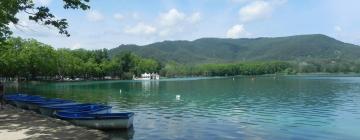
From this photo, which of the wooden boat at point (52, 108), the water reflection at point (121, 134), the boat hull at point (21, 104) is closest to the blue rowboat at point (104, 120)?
the water reflection at point (121, 134)

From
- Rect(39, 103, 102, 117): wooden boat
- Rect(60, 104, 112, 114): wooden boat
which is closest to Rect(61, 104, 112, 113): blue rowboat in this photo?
Rect(60, 104, 112, 114): wooden boat

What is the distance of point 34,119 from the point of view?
34.2 metres

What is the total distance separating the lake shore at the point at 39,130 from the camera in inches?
1017

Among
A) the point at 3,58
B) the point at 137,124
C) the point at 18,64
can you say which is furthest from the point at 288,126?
the point at 18,64

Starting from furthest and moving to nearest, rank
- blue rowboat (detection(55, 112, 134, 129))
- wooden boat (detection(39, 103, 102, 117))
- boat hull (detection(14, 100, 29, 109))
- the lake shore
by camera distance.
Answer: boat hull (detection(14, 100, 29, 109))
wooden boat (detection(39, 103, 102, 117))
blue rowboat (detection(55, 112, 134, 129))
the lake shore

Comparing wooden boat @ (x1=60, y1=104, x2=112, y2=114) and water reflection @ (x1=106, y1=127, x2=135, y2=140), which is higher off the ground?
wooden boat @ (x1=60, y1=104, x2=112, y2=114)

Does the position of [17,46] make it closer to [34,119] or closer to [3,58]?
[3,58]

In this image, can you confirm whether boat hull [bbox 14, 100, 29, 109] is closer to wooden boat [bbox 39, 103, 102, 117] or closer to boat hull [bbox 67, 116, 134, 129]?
wooden boat [bbox 39, 103, 102, 117]

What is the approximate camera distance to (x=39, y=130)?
92.2 ft

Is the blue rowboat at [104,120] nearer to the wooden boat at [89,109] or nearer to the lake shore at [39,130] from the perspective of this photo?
the lake shore at [39,130]

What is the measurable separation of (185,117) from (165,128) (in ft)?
27.6

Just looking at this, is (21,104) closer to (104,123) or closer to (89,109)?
(89,109)

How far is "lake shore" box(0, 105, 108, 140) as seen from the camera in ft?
84.7

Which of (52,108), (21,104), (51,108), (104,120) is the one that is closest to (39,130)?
(104,120)
